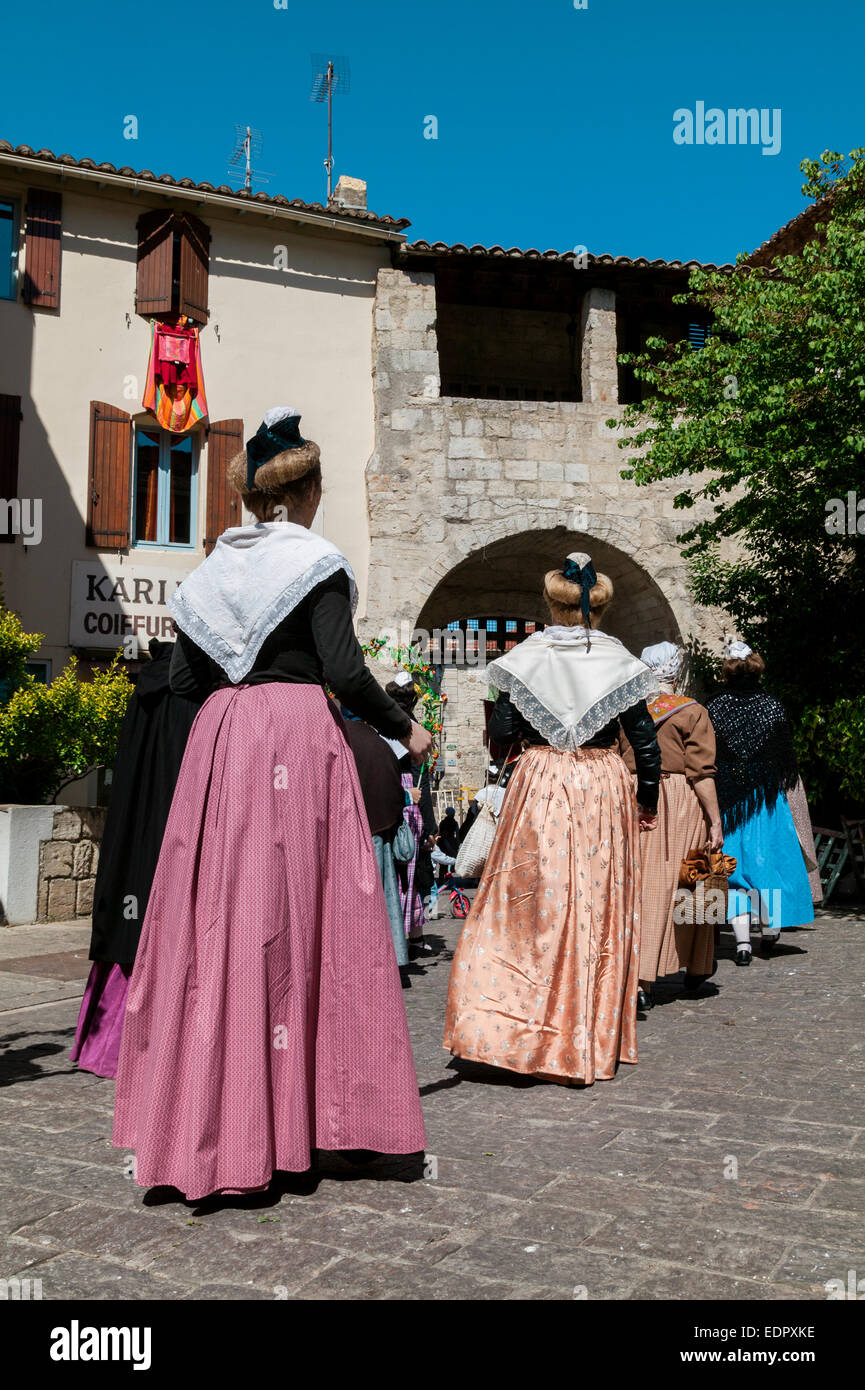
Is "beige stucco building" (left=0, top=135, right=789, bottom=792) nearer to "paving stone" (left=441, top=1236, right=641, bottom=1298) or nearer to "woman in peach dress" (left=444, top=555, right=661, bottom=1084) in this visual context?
"woman in peach dress" (left=444, top=555, right=661, bottom=1084)

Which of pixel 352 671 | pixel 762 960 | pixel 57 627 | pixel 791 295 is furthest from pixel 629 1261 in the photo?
pixel 57 627

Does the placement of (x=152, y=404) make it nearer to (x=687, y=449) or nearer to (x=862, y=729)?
(x=687, y=449)

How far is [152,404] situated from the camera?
15.3m

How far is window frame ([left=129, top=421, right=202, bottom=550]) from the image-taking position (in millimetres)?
15500

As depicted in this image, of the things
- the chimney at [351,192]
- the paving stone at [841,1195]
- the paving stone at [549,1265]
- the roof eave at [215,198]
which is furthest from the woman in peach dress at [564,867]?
the chimney at [351,192]

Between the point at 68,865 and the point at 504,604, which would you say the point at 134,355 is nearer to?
the point at 504,604

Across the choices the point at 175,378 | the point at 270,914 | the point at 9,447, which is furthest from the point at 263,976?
the point at 175,378

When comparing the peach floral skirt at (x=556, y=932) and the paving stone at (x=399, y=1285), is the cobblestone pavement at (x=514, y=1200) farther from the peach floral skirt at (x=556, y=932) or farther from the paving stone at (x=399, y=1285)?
the peach floral skirt at (x=556, y=932)

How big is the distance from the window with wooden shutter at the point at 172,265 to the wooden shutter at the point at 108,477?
150 cm

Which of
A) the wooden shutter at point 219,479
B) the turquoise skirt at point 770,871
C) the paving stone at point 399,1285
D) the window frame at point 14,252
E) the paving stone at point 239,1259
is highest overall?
the window frame at point 14,252

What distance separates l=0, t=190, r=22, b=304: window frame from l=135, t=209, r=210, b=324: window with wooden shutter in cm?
146

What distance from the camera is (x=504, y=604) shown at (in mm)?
20172

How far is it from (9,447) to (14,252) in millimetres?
2500

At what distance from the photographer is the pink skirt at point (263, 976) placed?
116 inches
